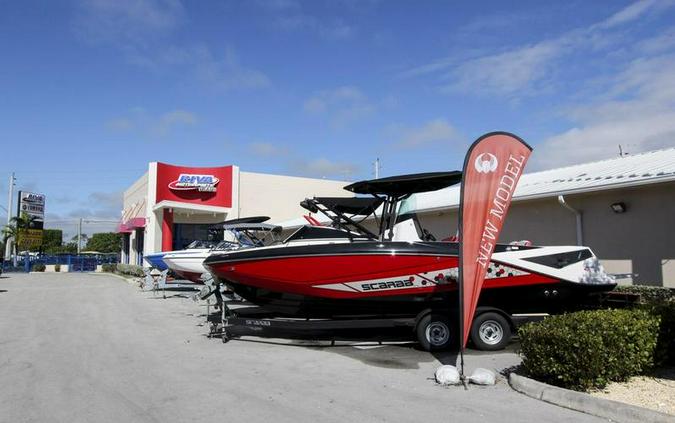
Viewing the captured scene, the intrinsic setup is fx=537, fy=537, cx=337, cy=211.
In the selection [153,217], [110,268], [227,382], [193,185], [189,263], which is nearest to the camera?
[227,382]

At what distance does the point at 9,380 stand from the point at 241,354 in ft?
10.1

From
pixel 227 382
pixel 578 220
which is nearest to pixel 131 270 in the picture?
pixel 578 220

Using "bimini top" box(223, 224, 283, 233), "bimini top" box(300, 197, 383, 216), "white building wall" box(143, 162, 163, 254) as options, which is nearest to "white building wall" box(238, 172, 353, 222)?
"white building wall" box(143, 162, 163, 254)

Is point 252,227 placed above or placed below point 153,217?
below

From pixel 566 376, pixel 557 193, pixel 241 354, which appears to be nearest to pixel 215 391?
pixel 241 354

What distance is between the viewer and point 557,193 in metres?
11.5

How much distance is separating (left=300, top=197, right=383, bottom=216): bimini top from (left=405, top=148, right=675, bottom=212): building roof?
2.36ft

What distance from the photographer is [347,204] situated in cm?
1020

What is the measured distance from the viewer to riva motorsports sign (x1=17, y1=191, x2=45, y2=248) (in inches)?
2180

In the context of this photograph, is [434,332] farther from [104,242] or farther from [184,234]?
[104,242]

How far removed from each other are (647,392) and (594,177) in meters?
7.54

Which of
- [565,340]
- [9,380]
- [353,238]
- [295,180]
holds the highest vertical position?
[295,180]

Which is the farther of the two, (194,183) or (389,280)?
(194,183)

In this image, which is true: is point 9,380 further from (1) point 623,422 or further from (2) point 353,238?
(1) point 623,422
